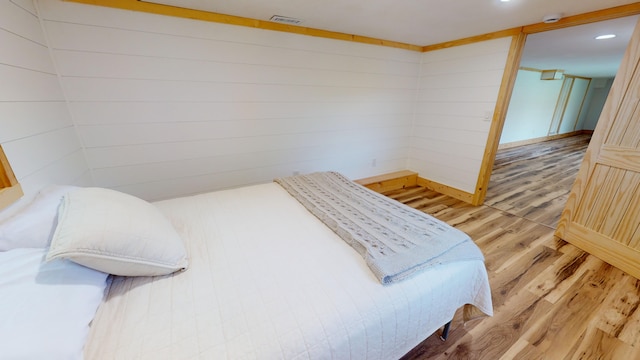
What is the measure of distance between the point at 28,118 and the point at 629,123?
4252mm

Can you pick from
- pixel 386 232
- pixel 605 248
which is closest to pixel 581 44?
pixel 605 248

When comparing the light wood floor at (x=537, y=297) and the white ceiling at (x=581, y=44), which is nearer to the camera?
the light wood floor at (x=537, y=297)

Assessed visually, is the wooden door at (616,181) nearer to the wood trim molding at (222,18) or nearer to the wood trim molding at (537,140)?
the wood trim molding at (222,18)

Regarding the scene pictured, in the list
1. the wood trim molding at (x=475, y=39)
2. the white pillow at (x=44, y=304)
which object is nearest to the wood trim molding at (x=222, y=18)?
the wood trim molding at (x=475, y=39)

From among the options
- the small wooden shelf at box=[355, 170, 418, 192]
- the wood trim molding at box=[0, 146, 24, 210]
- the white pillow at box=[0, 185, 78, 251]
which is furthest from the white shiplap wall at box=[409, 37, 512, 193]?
the wood trim molding at box=[0, 146, 24, 210]

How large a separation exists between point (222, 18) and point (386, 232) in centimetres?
245

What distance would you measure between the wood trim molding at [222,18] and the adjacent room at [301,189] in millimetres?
17

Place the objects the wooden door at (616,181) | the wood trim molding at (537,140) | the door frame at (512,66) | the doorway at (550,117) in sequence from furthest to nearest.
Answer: the wood trim molding at (537,140) < the doorway at (550,117) < the door frame at (512,66) < the wooden door at (616,181)

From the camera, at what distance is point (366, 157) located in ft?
12.1

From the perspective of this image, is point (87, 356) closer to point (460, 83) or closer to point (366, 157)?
point (366, 157)

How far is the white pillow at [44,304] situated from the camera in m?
0.61

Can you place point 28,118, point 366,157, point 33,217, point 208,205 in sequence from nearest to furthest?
1. point 33,217
2. point 28,118
3. point 208,205
4. point 366,157

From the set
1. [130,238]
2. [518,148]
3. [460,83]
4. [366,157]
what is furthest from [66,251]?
[518,148]

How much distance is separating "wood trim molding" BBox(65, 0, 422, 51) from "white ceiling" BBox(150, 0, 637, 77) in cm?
5
